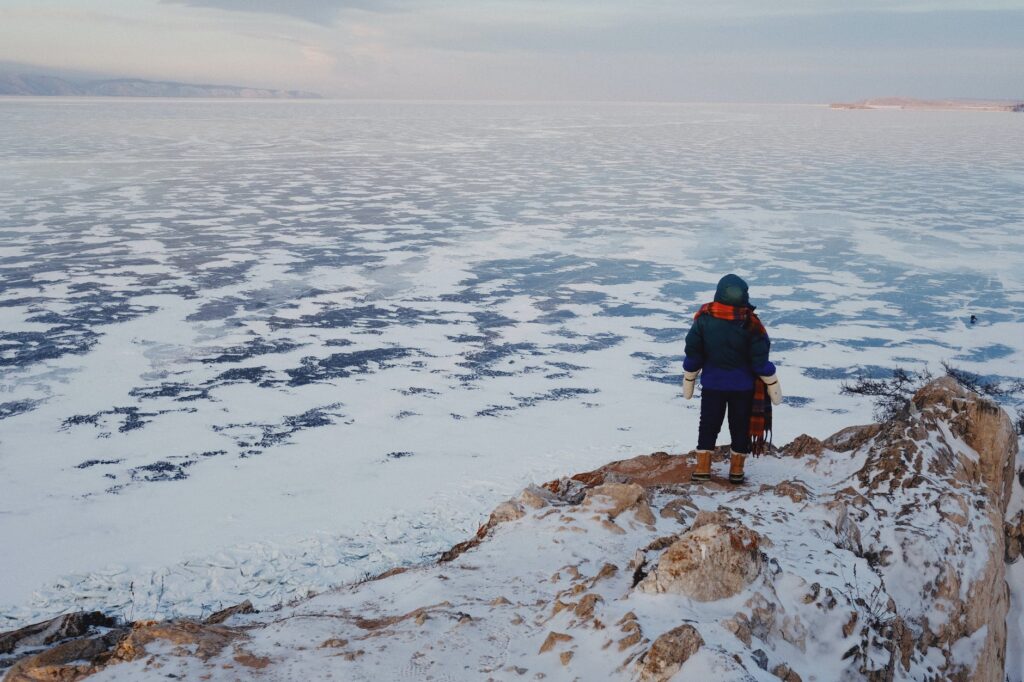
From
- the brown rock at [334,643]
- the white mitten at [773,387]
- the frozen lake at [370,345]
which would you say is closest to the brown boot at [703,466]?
the white mitten at [773,387]

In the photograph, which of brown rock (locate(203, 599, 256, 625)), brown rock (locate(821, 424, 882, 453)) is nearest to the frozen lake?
brown rock (locate(203, 599, 256, 625))

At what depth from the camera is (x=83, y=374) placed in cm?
891

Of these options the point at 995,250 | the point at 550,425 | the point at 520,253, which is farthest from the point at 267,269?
the point at 995,250

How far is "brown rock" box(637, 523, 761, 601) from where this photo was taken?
132 inches

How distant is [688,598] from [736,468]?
6.99 ft

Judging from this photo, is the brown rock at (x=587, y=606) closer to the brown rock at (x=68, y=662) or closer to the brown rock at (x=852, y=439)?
the brown rock at (x=68, y=662)

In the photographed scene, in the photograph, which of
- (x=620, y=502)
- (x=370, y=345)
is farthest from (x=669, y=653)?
(x=370, y=345)

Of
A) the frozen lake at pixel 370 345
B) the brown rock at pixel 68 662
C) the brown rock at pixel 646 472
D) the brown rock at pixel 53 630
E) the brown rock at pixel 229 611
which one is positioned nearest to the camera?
the brown rock at pixel 68 662

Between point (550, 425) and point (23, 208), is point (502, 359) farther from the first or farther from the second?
point (23, 208)

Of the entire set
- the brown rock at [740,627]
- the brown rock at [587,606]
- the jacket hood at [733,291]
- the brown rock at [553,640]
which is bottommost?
the brown rock at [553,640]

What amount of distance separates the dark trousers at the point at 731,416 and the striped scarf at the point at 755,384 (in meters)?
0.04

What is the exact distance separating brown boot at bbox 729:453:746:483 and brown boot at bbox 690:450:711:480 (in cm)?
15

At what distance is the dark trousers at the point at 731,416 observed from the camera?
5332mm

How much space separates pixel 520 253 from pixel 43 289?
776cm
